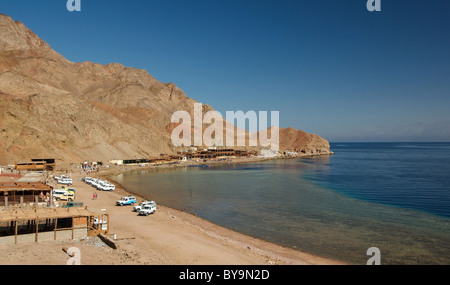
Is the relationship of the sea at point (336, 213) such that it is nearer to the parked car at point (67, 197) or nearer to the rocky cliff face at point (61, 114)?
the parked car at point (67, 197)

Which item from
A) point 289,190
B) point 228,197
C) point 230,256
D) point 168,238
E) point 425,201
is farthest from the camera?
point 289,190

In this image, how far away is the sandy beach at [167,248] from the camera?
17.6 m

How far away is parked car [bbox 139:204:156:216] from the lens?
1257 inches

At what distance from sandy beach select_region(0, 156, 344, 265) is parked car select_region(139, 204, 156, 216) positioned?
0.80m

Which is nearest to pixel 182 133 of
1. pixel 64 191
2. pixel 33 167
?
pixel 33 167

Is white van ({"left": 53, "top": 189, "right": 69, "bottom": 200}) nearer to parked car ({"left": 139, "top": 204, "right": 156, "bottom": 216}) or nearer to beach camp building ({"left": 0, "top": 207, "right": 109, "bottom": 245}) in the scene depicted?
parked car ({"left": 139, "top": 204, "right": 156, "bottom": 216})

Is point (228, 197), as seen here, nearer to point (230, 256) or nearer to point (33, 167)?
point (230, 256)

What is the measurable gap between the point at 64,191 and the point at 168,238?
66.2 ft

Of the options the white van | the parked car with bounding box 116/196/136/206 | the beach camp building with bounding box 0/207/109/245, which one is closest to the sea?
the parked car with bounding box 116/196/136/206

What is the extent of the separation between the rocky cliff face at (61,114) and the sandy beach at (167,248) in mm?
52594

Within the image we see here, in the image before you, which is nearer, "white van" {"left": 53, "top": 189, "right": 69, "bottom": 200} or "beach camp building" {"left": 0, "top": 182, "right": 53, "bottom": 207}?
"beach camp building" {"left": 0, "top": 182, "right": 53, "bottom": 207}

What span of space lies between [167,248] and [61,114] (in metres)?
81.4
